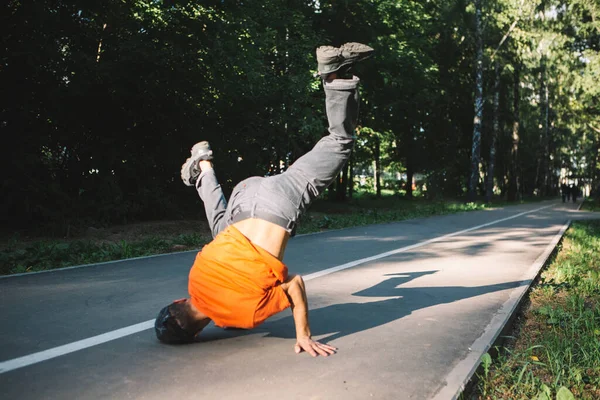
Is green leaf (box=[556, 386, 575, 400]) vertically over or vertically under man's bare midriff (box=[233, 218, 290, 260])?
under

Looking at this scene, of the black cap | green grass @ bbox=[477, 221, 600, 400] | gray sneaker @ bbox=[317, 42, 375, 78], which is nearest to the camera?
green grass @ bbox=[477, 221, 600, 400]

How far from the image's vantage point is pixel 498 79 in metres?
36.9

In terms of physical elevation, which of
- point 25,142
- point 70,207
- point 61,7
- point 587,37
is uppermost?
point 587,37

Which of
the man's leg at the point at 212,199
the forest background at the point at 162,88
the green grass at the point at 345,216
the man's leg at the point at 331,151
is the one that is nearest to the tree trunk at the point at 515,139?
the forest background at the point at 162,88

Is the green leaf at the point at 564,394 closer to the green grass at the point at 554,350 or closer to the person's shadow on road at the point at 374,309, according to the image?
the green grass at the point at 554,350

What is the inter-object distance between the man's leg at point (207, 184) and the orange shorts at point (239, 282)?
1.26 feet

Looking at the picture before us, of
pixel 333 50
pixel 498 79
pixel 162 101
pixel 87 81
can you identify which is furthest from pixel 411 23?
pixel 333 50

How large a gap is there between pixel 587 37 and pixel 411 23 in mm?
9404

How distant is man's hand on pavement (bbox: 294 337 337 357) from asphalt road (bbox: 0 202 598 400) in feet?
0.20

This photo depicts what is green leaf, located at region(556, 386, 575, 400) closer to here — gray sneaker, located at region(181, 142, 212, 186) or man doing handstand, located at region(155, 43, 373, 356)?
man doing handstand, located at region(155, 43, 373, 356)

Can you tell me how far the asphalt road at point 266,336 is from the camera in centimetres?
333

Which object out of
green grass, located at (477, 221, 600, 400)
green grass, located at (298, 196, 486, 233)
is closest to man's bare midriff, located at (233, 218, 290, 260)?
green grass, located at (477, 221, 600, 400)

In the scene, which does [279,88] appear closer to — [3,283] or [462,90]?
[3,283]

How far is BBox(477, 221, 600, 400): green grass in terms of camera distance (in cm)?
349
